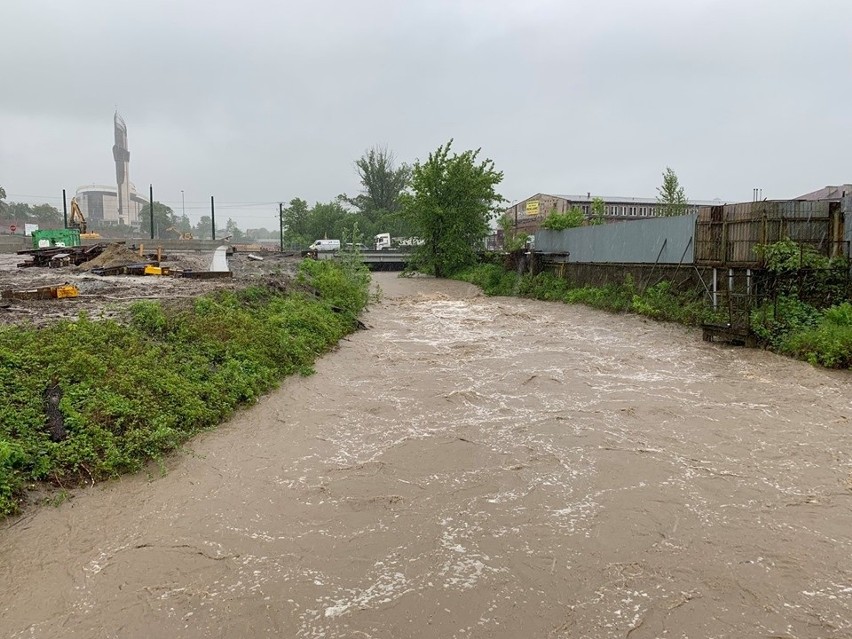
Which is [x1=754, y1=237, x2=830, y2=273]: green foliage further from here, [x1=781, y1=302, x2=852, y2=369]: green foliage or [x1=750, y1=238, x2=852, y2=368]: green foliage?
[x1=781, y1=302, x2=852, y2=369]: green foliage

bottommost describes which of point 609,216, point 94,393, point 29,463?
point 29,463

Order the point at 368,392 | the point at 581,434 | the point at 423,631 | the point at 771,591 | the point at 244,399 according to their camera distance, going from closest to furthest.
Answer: the point at 423,631
the point at 771,591
the point at 581,434
the point at 244,399
the point at 368,392

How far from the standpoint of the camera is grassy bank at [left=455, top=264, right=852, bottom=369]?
1045 centimetres

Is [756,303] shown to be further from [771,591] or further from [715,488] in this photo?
[771,591]

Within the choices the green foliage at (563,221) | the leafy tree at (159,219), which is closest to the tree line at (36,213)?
the leafy tree at (159,219)

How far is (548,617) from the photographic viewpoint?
11.9 ft

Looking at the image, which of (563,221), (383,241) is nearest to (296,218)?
(383,241)

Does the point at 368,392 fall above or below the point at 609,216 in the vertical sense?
below

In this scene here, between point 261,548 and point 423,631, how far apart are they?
1.58 m

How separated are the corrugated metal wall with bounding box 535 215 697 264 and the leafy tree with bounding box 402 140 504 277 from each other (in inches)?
284

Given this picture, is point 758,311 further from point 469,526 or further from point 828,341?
point 469,526

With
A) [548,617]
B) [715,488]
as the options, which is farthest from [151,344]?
[715,488]

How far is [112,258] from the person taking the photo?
24406 millimetres

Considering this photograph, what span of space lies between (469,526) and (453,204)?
28.5 meters
